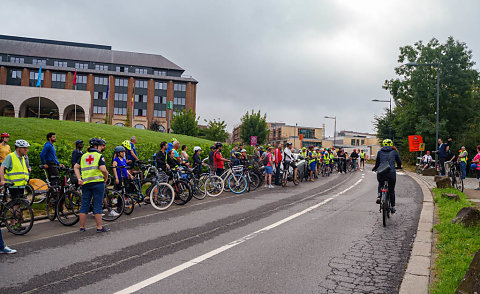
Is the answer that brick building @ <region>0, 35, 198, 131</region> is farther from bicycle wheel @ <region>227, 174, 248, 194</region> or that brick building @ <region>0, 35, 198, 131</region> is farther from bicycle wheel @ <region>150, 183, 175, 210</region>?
bicycle wheel @ <region>150, 183, 175, 210</region>

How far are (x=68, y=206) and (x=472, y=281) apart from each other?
25.2 feet

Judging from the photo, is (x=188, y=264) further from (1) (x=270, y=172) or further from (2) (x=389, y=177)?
(1) (x=270, y=172)

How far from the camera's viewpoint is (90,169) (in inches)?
293

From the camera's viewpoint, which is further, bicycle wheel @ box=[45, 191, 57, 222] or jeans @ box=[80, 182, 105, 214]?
bicycle wheel @ box=[45, 191, 57, 222]

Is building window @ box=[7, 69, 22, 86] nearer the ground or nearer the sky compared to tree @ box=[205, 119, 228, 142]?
nearer the sky

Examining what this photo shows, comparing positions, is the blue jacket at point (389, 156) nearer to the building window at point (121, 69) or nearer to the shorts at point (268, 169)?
the shorts at point (268, 169)

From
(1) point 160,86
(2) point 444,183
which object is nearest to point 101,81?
(1) point 160,86

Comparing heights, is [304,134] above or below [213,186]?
above

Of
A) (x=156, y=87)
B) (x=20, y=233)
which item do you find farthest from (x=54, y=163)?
(x=156, y=87)

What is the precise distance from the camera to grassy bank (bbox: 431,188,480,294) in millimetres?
4297

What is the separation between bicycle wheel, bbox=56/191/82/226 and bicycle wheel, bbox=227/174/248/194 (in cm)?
661

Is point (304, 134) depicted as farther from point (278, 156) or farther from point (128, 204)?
point (128, 204)

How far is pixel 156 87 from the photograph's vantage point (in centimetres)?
7669

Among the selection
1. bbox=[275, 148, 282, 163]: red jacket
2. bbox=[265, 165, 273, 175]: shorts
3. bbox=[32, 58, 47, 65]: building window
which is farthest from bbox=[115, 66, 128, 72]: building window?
bbox=[265, 165, 273, 175]: shorts
